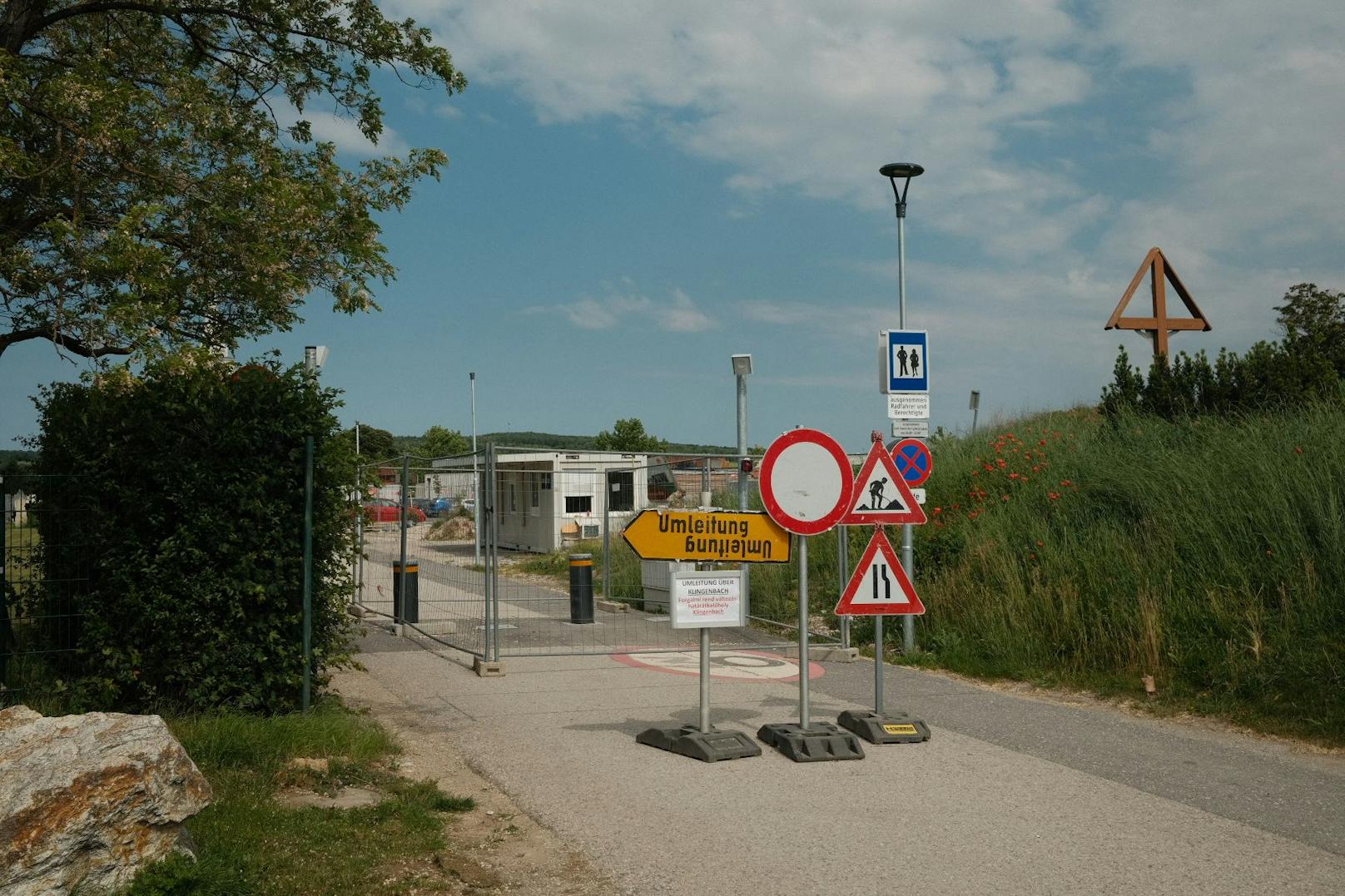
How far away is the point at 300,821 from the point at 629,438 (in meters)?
96.6

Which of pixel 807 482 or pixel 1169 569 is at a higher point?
pixel 807 482

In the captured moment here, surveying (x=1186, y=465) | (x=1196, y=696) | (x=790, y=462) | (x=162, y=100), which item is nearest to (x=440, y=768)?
(x=790, y=462)

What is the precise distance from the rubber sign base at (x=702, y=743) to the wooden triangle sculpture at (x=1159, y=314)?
13.3 metres

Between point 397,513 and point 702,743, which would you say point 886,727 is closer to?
point 702,743

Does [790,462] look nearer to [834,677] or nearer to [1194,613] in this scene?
[834,677]

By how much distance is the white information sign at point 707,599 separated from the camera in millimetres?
7988

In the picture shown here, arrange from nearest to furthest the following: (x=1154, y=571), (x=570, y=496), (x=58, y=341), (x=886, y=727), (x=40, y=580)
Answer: (x=40, y=580), (x=886, y=727), (x=58, y=341), (x=1154, y=571), (x=570, y=496)

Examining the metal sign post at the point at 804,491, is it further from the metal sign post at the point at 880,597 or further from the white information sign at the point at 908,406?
the white information sign at the point at 908,406

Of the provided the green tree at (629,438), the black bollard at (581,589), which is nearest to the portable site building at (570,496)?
the black bollard at (581,589)

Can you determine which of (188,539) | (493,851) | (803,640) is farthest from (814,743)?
(188,539)

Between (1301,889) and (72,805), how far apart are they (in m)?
5.19

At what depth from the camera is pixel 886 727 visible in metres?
8.26

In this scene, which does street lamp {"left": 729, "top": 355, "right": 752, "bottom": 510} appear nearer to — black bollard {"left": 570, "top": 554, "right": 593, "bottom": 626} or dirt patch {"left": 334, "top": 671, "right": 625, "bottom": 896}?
black bollard {"left": 570, "top": 554, "right": 593, "bottom": 626}

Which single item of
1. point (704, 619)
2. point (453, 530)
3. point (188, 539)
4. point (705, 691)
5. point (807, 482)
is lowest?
point (705, 691)
